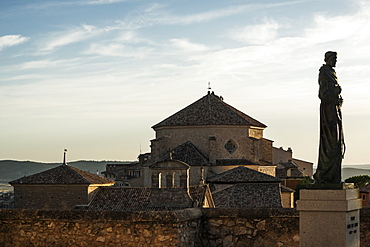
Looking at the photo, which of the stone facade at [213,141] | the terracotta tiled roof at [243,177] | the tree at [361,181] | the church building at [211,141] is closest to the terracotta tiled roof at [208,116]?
the church building at [211,141]

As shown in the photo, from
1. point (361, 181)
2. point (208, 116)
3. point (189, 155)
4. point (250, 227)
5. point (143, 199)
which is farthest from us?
point (361, 181)

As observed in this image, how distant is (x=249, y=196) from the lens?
36688 millimetres

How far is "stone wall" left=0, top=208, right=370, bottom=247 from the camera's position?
956 centimetres

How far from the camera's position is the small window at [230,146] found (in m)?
48.8

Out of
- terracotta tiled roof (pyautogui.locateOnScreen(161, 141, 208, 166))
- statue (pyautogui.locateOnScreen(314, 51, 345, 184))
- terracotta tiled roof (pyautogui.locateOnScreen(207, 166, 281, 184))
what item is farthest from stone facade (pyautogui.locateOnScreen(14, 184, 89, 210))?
statue (pyautogui.locateOnScreen(314, 51, 345, 184))

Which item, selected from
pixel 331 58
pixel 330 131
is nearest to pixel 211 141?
pixel 331 58

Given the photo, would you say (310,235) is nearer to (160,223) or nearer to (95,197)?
(160,223)

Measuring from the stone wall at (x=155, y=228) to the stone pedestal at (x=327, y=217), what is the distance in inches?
56.5

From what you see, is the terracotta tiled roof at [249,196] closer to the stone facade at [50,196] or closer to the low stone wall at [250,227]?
the stone facade at [50,196]

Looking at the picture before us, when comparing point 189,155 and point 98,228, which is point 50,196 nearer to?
point 189,155

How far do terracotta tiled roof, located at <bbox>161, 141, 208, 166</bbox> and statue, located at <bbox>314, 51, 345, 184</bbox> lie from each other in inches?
1444

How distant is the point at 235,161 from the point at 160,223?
3911cm

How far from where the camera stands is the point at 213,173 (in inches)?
1832

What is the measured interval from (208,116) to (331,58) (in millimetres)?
40354
